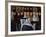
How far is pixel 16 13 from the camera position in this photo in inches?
A: 59.9

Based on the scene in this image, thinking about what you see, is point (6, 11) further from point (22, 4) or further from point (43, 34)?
point (43, 34)

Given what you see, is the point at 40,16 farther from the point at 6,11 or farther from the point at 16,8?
the point at 6,11

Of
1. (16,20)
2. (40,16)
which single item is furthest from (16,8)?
(40,16)

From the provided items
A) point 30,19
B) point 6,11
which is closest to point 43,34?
point 30,19

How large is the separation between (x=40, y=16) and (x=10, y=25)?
0.54 m

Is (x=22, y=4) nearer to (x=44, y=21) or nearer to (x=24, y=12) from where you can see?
(x=24, y=12)

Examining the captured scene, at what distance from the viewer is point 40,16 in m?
1.60

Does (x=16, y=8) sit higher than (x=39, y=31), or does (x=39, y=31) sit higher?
(x=16, y=8)
